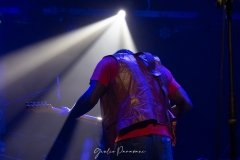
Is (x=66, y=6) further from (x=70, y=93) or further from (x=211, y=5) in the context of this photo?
(x=211, y=5)

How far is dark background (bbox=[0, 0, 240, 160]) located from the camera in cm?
689

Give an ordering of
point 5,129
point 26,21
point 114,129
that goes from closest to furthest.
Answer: point 114,129
point 5,129
point 26,21

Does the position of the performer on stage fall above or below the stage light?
below

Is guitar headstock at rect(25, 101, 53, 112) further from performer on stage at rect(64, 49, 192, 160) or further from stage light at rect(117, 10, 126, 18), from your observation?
stage light at rect(117, 10, 126, 18)

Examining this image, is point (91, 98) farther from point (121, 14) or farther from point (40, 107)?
point (121, 14)

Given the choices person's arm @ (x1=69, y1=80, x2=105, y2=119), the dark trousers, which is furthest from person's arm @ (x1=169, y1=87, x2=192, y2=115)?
person's arm @ (x1=69, y1=80, x2=105, y2=119)

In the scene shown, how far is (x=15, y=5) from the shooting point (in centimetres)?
668

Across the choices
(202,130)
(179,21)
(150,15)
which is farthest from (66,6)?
Answer: (202,130)

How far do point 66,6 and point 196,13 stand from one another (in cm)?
229

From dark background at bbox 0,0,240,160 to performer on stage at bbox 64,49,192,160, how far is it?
4.26m

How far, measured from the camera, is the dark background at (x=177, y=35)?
6.89 meters

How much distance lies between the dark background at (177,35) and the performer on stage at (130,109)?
4.26 m

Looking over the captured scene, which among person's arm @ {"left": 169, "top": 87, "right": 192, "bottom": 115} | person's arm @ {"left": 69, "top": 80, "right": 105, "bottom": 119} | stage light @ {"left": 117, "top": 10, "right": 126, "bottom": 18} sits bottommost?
person's arm @ {"left": 169, "top": 87, "right": 192, "bottom": 115}

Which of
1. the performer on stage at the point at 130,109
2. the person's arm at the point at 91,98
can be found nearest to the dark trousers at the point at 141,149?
the performer on stage at the point at 130,109
